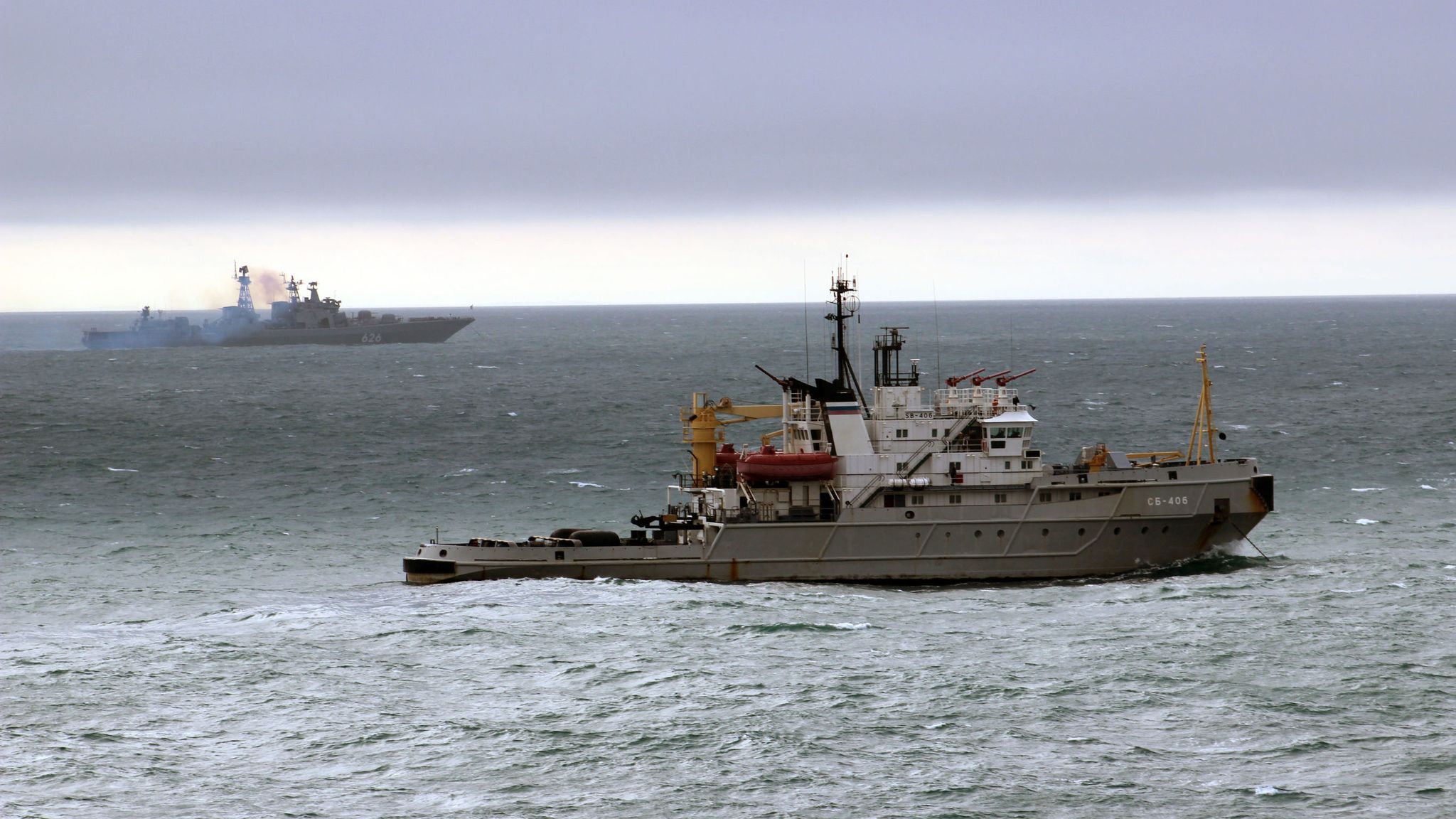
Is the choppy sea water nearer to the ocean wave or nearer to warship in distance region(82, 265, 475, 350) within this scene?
the ocean wave

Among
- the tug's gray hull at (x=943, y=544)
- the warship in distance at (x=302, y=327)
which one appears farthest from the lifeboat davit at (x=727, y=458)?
the warship in distance at (x=302, y=327)

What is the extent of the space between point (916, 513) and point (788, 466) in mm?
4002

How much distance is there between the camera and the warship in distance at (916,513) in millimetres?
47250

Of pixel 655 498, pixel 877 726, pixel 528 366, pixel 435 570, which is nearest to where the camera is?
pixel 877 726

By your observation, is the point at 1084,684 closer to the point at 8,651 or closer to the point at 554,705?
the point at 554,705

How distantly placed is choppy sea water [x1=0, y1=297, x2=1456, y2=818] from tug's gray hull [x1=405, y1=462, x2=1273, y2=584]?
36.9 inches

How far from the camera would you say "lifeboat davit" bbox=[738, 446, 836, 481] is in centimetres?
4788

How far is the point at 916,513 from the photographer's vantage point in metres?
47.2

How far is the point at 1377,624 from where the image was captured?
41219 mm

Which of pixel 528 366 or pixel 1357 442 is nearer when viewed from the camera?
pixel 1357 442

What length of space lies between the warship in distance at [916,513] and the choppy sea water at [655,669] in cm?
102

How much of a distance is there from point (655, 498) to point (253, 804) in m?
36.3

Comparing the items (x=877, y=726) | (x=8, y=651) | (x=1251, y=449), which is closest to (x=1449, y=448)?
(x=1251, y=449)

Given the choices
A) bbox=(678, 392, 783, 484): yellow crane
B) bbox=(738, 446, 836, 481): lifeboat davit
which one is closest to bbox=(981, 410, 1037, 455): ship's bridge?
bbox=(738, 446, 836, 481): lifeboat davit
